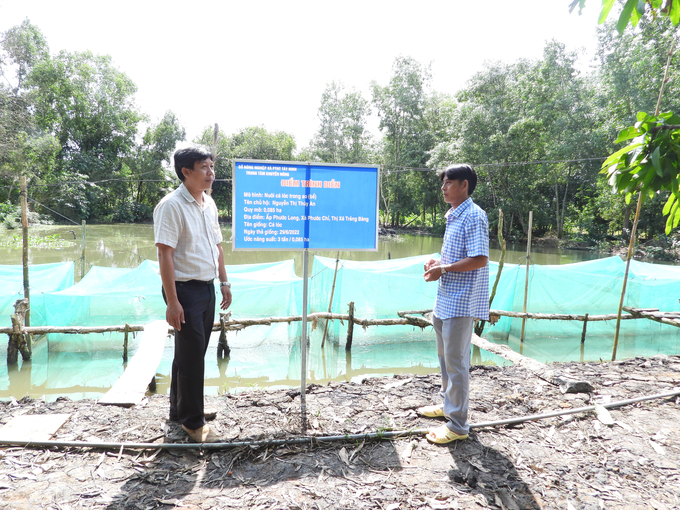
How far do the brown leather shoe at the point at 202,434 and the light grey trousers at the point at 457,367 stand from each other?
1.38 m

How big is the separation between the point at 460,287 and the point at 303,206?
3.62ft

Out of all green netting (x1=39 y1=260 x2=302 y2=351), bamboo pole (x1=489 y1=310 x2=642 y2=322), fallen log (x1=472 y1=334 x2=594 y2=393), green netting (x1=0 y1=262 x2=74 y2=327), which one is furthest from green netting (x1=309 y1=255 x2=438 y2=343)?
green netting (x1=0 y1=262 x2=74 y2=327)

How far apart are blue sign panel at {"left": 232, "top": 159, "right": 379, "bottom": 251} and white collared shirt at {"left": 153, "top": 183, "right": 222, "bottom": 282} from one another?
8.6 inches

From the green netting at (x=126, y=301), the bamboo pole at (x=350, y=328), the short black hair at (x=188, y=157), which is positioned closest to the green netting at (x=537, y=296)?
the bamboo pole at (x=350, y=328)

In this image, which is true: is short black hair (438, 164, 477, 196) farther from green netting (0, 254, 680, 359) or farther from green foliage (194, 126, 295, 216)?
green foliage (194, 126, 295, 216)

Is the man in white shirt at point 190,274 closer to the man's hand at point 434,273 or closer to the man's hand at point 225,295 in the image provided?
the man's hand at point 225,295

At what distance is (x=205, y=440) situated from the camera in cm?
230

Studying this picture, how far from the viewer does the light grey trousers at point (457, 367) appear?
2334mm

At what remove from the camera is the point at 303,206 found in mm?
2654

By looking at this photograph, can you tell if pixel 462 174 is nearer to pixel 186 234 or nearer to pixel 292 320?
pixel 186 234

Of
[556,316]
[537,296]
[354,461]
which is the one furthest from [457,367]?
[537,296]

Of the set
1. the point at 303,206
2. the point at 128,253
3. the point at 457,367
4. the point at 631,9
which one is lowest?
the point at 128,253

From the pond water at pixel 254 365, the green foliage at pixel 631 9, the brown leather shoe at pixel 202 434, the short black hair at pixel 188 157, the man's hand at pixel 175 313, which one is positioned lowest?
the pond water at pixel 254 365

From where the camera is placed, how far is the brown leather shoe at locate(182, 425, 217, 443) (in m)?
2.30
